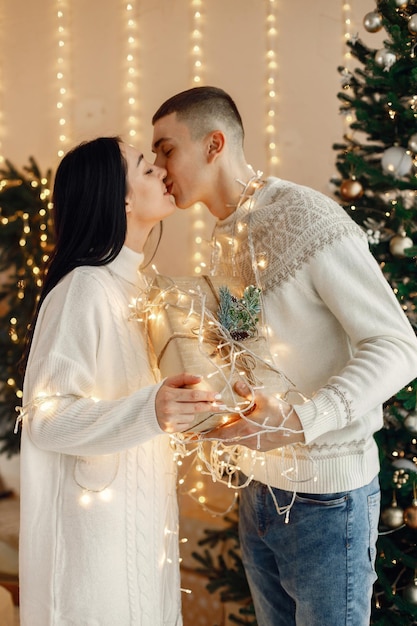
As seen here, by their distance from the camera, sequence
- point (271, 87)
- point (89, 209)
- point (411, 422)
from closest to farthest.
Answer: point (89, 209) < point (411, 422) < point (271, 87)

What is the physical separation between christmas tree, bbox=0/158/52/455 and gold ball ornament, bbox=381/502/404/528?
1.63m

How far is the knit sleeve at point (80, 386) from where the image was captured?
4.32 ft

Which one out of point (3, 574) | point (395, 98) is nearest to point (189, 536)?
point (3, 574)

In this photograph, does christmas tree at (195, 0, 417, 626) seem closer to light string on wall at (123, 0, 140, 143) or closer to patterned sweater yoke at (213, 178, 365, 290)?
patterned sweater yoke at (213, 178, 365, 290)

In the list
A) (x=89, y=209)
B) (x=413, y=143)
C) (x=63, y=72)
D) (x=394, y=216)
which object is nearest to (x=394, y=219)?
(x=394, y=216)

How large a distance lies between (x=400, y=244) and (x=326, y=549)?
0.86 metres

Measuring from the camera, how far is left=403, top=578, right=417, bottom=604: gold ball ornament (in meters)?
1.88

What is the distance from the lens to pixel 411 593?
74.1 inches

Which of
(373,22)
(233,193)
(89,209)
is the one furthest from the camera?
(373,22)

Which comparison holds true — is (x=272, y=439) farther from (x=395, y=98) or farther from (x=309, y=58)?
(x=309, y=58)

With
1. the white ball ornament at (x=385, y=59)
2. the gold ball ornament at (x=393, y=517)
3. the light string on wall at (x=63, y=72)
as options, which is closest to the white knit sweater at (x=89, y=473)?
the gold ball ornament at (x=393, y=517)

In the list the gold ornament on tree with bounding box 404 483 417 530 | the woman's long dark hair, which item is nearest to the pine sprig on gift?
the woman's long dark hair

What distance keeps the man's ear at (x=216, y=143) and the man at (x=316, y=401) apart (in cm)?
18

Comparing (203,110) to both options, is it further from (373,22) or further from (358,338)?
(358,338)
